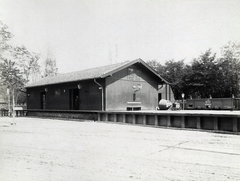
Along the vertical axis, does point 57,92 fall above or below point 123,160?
above

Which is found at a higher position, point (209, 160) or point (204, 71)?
point (204, 71)

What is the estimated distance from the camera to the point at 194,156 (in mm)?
5605

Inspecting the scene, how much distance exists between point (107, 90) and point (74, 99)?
408 centimetres

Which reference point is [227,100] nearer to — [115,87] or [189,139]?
[115,87]

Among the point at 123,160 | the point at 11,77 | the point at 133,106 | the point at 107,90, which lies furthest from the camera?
the point at 11,77

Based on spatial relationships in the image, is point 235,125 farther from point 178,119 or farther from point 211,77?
point 211,77

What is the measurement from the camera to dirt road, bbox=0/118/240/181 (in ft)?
14.1

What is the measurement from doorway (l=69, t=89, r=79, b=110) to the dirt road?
11.0 m

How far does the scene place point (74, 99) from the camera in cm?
1891

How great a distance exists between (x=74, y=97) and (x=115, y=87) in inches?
163

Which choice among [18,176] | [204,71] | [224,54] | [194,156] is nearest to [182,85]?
[204,71]

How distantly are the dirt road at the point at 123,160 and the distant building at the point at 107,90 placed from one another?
8536 mm

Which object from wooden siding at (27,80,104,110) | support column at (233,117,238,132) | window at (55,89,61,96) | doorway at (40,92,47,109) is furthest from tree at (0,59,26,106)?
support column at (233,117,238,132)

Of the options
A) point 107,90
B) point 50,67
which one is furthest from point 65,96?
point 50,67
